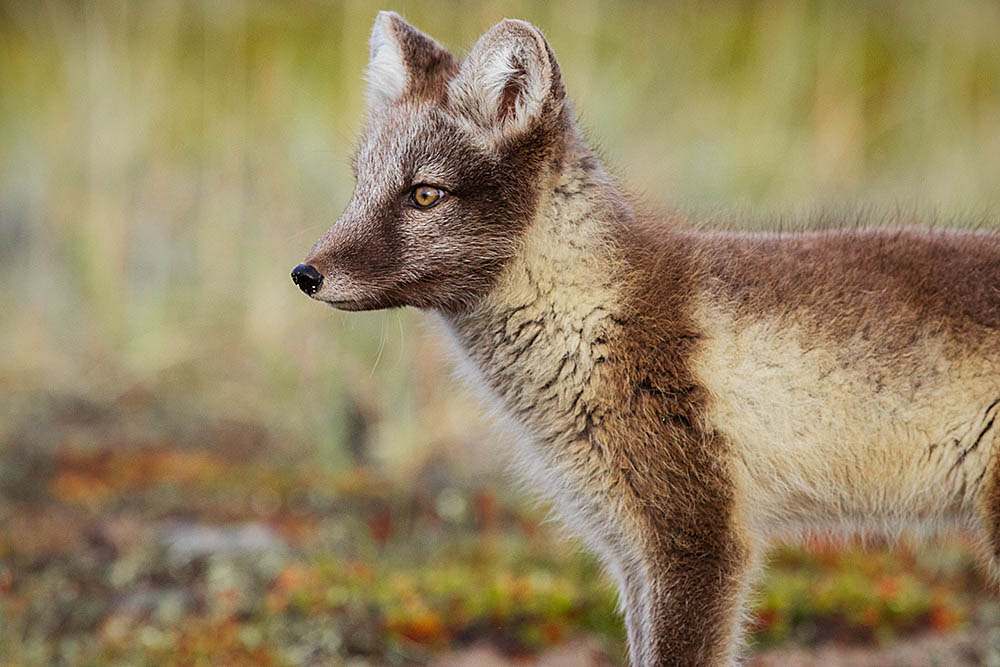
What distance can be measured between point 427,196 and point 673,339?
82 centimetres

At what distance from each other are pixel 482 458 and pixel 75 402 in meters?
2.82

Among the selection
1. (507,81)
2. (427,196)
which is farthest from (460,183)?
(507,81)

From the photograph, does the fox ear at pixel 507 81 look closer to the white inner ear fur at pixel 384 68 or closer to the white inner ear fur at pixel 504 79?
the white inner ear fur at pixel 504 79

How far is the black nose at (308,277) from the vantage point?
2.79 meters

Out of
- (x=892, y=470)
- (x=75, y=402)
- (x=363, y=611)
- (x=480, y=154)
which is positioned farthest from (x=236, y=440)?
(x=892, y=470)

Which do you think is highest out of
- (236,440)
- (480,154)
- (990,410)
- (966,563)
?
(480,154)

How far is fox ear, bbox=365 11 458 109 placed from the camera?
A: 3.23m

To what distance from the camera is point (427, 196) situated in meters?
2.98

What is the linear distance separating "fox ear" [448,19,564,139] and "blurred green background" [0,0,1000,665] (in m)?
2.45

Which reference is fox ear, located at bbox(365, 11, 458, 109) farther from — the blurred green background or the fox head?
the blurred green background

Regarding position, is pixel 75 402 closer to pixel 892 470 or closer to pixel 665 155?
pixel 665 155

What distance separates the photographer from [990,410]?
9.30 feet

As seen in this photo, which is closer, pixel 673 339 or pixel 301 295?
pixel 673 339

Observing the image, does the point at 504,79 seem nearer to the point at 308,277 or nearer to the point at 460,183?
the point at 460,183
